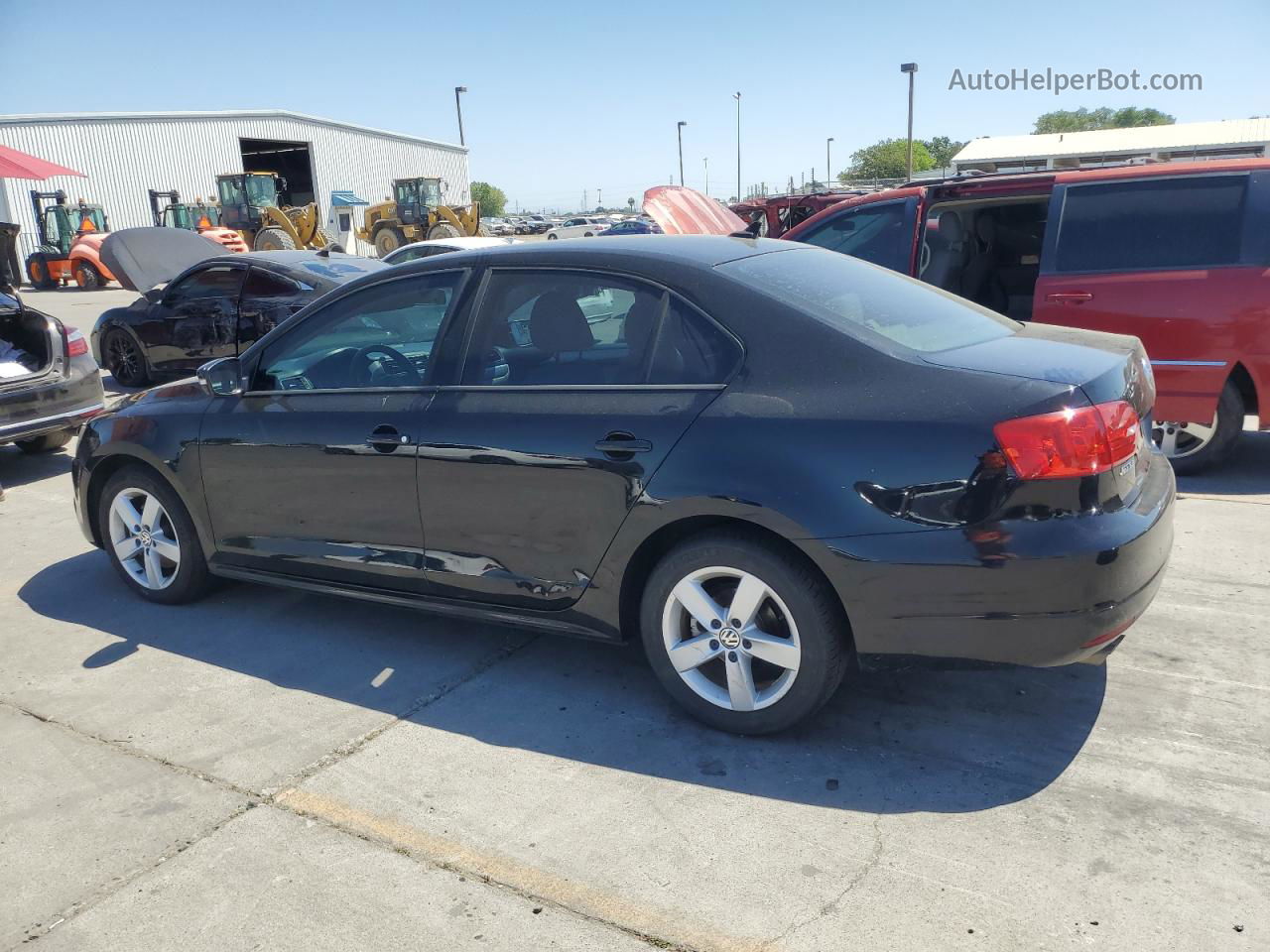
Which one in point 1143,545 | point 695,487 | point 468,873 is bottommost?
point 468,873

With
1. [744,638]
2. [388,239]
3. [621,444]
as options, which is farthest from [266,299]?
[388,239]

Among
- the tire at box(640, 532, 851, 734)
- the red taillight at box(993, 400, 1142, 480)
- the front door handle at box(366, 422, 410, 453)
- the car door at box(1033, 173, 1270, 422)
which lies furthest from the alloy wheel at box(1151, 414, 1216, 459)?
the front door handle at box(366, 422, 410, 453)

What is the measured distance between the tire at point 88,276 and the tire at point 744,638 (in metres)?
31.6

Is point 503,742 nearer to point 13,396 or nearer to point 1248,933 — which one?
point 1248,933

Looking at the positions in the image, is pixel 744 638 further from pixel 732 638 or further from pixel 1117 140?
pixel 1117 140

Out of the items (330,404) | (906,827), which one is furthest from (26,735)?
(906,827)

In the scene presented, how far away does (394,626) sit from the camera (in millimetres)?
4504

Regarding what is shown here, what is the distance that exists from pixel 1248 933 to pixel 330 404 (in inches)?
136

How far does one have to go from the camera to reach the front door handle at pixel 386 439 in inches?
152

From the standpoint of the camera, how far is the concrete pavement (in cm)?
254

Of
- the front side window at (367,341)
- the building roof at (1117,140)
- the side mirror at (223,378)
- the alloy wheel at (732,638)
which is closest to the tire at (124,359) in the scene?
the side mirror at (223,378)

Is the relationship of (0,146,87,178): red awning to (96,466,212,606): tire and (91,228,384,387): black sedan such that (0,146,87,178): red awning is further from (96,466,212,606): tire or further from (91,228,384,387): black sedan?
(96,466,212,606): tire

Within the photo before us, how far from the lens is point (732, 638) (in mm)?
3264

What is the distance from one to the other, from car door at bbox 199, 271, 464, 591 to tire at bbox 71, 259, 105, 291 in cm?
2968
